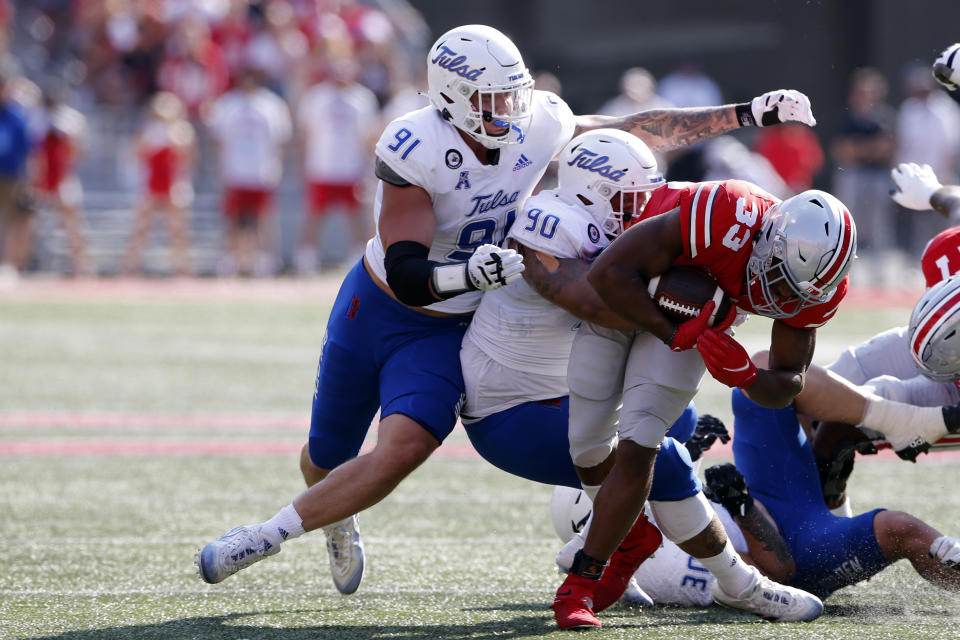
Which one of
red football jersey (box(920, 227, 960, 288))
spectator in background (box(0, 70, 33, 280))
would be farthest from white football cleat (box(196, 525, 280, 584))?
spectator in background (box(0, 70, 33, 280))

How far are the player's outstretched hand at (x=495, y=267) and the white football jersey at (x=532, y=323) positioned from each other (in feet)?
0.84

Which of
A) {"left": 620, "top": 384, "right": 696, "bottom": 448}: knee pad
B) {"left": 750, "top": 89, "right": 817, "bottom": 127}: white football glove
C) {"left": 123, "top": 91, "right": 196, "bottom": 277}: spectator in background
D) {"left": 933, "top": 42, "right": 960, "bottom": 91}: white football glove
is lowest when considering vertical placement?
{"left": 123, "top": 91, "right": 196, "bottom": 277}: spectator in background

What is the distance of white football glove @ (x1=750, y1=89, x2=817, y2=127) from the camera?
4.25m

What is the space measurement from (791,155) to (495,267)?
37.9 ft

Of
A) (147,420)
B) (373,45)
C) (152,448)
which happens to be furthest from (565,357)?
(373,45)

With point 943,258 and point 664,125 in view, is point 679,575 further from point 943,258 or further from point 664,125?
point 664,125

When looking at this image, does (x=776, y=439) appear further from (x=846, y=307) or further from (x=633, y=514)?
(x=846, y=307)

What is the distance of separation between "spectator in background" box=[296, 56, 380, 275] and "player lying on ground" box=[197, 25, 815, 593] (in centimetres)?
948

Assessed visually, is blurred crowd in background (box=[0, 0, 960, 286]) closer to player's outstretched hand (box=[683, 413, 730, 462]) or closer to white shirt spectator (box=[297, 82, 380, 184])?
white shirt spectator (box=[297, 82, 380, 184])

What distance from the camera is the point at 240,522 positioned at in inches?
211

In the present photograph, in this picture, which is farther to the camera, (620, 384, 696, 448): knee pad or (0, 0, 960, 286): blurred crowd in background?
(0, 0, 960, 286): blurred crowd in background

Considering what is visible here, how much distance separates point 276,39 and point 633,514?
12.2 m

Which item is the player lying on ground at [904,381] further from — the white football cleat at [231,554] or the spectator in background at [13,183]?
the spectator in background at [13,183]

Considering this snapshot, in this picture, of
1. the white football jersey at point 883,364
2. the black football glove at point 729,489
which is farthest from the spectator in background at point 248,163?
the black football glove at point 729,489
